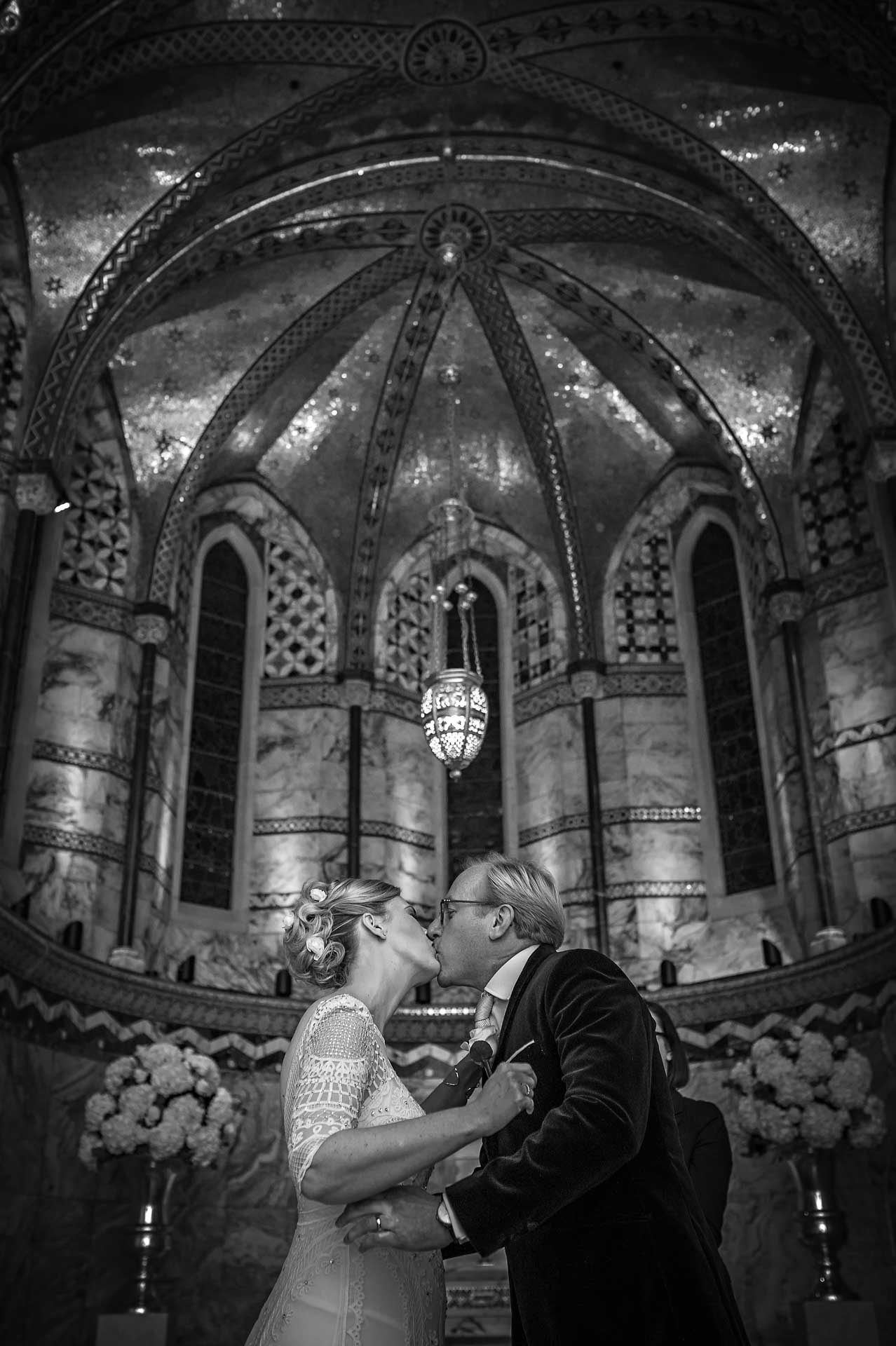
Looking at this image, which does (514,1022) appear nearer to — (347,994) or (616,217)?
(347,994)

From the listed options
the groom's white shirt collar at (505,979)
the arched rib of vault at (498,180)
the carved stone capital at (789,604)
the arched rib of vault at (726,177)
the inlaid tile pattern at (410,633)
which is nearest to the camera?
the groom's white shirt collar at (505,979)

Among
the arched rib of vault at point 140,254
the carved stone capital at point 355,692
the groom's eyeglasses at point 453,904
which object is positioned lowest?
the groom's eyeglasses at point 453,904

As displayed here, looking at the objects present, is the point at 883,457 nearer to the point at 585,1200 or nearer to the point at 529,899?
the point at 529,899

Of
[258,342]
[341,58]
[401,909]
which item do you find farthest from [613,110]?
[401,909]

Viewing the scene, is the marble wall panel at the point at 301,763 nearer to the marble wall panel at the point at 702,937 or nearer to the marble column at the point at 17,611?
the marble wall panel at the point at 702,937

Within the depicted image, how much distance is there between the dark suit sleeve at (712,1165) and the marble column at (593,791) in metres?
6.68

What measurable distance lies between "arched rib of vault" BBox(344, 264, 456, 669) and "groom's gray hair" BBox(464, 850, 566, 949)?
10620 millimetres

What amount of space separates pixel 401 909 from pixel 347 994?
29cm

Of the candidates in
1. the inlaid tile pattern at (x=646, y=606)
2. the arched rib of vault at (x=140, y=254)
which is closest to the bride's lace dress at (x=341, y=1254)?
the arched rib of vault at (x=140, y=254)

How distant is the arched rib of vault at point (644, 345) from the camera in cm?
1266

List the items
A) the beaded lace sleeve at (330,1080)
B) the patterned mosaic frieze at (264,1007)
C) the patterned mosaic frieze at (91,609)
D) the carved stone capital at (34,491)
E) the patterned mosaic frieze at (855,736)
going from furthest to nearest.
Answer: the patterned mosaic frieze at (91,609) → the patterned mosaic frieze at (855,736) → the carved stone capital at (34,491) → the patterned mosaic frieze at (264,1007) → the beaded lace sleeve at (330,1080)

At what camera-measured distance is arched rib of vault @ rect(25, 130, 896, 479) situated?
34.4ft

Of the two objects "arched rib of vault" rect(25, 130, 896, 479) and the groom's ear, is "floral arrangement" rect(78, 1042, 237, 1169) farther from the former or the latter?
the groom's ear

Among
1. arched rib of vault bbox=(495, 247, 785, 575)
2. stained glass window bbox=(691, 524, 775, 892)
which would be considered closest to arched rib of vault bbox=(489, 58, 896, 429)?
arched rib of vault bbox=(495, 247, 785, 575)
